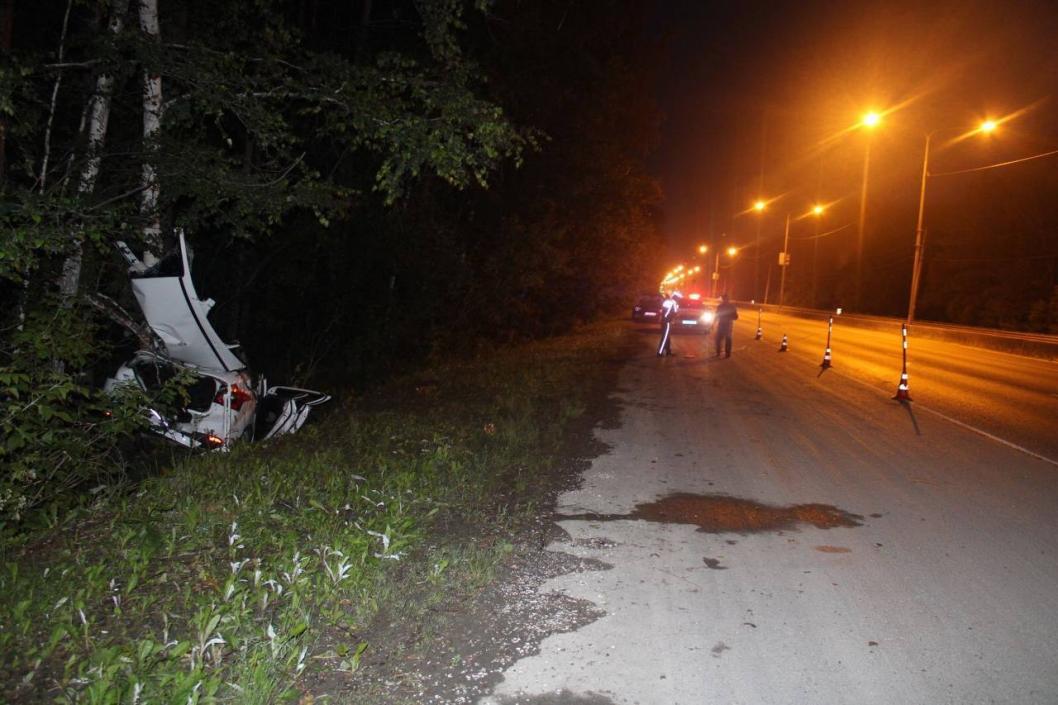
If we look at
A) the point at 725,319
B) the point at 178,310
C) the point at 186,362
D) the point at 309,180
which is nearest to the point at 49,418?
the point at 178,310

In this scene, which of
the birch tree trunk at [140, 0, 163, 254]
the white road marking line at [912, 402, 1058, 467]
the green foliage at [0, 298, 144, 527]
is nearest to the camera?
the green foliage at [0, 298, 144, 527]

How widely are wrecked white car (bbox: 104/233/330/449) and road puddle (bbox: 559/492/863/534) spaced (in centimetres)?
469

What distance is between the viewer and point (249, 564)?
184 inches

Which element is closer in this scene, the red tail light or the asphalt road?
the asphalt road

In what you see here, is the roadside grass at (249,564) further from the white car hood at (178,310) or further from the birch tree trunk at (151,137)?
the birch tree trunk at (151,137)

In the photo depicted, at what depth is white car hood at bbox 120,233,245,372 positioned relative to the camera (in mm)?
8000

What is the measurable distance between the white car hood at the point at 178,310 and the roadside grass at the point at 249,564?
1625 millimetres

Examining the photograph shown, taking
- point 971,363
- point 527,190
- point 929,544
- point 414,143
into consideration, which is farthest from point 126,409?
point 971,363

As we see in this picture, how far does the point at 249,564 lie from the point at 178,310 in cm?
461

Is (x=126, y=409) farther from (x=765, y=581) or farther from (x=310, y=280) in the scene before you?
(x=310, y=280)

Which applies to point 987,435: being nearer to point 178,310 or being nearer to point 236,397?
point 236,397

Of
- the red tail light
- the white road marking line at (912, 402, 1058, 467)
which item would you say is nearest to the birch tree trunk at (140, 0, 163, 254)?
the red tail light

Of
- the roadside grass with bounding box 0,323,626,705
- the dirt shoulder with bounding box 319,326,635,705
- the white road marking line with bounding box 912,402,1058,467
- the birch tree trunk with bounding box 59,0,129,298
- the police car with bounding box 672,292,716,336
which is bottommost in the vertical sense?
the dirt shoulder with bounding box 319,326,635,705

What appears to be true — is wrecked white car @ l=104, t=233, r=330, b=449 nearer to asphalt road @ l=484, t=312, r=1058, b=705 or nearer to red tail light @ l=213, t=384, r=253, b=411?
red tail light @ l=213, t=384, r=253, b=411
